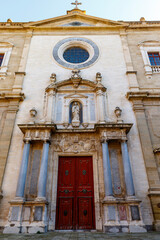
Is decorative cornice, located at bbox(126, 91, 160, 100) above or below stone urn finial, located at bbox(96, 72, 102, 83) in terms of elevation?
below

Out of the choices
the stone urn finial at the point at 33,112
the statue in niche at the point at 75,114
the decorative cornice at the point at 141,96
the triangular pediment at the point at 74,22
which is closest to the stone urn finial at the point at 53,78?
the statue in niche at the point at 75,114

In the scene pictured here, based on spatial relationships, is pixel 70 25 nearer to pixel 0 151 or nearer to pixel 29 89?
pixel 29 89

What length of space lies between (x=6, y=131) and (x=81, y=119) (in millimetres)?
4119

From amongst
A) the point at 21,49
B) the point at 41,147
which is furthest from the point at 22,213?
the point at 21,49

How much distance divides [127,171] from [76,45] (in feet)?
33.6

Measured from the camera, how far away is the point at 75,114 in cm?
1011

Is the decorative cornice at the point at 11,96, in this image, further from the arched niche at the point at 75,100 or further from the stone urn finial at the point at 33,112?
the arched niche at the point at 75,100

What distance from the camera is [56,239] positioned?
5.13 meters

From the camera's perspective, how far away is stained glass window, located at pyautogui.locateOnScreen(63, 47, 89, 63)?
13.2 metres

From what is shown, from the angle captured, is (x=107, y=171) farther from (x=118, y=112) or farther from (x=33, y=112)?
(x=33, y=112)

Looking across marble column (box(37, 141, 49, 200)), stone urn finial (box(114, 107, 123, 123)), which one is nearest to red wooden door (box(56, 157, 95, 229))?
marble column (box(37, 141, 49, 200))

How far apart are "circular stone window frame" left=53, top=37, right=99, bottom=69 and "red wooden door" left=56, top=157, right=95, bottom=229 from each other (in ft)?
22.1

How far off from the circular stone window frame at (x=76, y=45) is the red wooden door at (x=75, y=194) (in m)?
6.73

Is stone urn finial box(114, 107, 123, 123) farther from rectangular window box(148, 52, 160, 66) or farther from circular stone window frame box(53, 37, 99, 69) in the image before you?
rectangular window box(148, 52, 160, 66)
